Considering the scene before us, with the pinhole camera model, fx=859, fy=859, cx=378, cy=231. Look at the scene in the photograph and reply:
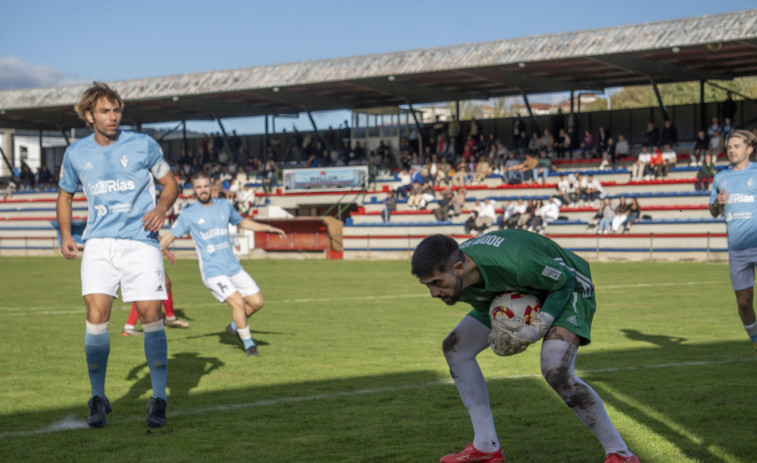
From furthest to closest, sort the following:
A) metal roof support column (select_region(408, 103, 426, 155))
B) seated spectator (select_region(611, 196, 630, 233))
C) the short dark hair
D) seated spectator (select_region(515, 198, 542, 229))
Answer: metal roof support column (select_region(408, 103, 426, 155)) < seated spectator (select_region(515, 198, 542, 229)) < seated spectator (select_region(611, 196, 630, 233)) < the short dark hair

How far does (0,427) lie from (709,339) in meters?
7.70

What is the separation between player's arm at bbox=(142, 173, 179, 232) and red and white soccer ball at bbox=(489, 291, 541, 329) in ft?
9.11

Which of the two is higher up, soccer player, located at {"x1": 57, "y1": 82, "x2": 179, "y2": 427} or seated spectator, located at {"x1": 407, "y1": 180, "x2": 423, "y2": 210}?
soccer player, located at {"x1": 57, "y1": 82, "x2": 179, "y2": 427}

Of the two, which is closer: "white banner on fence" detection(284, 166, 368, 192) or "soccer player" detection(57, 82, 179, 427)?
"soccer player" detection(57, 82, 179, 427)

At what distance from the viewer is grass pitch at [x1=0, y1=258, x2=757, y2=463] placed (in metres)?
5.31

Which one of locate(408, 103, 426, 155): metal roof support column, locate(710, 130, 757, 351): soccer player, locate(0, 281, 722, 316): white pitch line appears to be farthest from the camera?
locate(408, 103, 426, 155): metal roof support column

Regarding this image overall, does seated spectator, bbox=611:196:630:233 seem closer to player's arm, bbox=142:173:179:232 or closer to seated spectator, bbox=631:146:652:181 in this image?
seated spectator, bbox=631:146:652:181

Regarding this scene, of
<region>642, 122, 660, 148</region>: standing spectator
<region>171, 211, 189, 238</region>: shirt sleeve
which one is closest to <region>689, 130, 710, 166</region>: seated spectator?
<region>642, 122, 660, 148</region>: standing spectator

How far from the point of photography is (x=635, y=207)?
2870cm

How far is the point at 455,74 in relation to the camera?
1369 inches

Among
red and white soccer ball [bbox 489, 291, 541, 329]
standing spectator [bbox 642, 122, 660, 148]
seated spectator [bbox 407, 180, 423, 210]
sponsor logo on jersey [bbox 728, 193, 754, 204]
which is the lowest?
seated spectator [bbox 407, 180, 423, 210]

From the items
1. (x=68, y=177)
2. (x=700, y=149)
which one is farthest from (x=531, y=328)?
(x=700, y=149)

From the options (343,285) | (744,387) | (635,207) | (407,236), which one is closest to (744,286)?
(744,387)

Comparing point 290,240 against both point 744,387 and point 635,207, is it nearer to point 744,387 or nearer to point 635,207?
point 635,207
